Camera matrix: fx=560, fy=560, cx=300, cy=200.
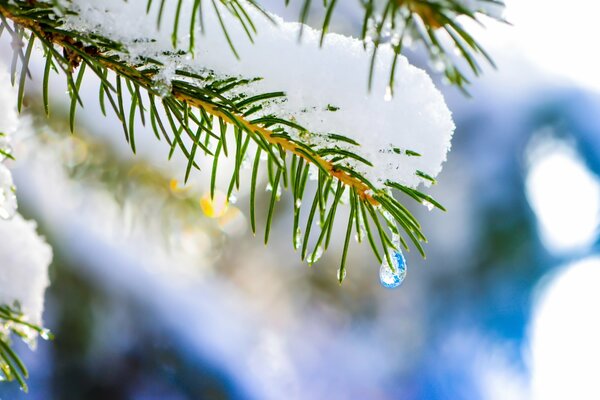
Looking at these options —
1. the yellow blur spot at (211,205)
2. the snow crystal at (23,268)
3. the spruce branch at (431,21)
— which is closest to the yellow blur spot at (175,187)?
the yellow blur spot at (211,205)

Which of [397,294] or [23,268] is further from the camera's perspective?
[397,294]

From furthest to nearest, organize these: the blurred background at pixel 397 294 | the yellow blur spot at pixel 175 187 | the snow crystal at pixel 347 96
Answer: the blurred background at pixel 397 294 → the yellow blur spot at pixel 175 187 → the snow crystal at pixel 347 96

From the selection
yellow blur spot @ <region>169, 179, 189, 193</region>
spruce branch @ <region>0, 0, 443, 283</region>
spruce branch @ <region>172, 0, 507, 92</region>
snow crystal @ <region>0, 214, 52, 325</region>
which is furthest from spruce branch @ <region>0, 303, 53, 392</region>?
yellow blur spot @ <region>169, 179, 189, 193</region>

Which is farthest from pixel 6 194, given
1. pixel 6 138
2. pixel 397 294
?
pixel 397 294

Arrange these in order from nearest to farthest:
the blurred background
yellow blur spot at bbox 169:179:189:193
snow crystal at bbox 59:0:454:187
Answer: snow crystal at bbox 59:0:454:187 → yellow blur spot at bbox 169:179:189:193 → the blurred background

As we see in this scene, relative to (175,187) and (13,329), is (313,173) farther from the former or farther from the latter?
(175,187)

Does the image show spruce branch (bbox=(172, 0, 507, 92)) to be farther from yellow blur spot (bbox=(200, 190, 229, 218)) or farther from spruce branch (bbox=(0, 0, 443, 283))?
yellow blur spot (bbox=(200, 190, 229, 218))

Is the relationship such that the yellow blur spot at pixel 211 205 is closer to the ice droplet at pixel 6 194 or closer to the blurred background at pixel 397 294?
the blurred background at pixel 397 294
